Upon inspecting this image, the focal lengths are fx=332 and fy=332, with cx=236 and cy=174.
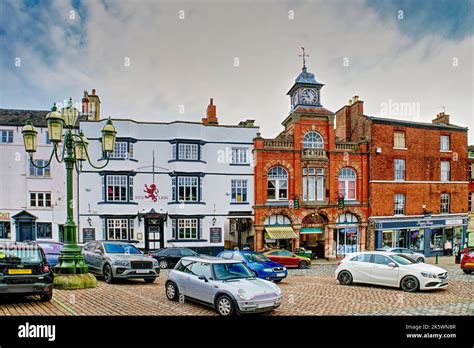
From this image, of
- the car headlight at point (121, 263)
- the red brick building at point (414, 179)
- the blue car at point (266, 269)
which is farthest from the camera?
the red brick building at point (414, 179)

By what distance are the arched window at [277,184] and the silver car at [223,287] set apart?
51.9ft

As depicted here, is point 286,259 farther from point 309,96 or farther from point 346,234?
point 309,96

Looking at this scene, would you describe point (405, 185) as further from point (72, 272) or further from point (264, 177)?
point (72, 272)

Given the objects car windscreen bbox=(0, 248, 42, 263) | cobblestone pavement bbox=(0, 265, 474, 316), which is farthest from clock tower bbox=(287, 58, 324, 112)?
car windscreen bbox=(0, 248, 42, 263)

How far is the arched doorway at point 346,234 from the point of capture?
24766 millimetres

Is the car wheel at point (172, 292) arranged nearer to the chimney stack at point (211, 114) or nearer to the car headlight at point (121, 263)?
the car headlight at point (121, 263)

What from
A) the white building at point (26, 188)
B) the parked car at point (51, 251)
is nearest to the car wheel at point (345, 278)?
the parked car at point (51, 251)

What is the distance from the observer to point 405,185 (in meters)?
25.8

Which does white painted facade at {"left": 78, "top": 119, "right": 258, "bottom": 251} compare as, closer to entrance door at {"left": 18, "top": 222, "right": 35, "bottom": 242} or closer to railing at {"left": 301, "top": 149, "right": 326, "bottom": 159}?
entrance door at {"left": 18, "top": 222, "right": 35, "bottom": 242}

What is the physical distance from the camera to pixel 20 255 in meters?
6.73
